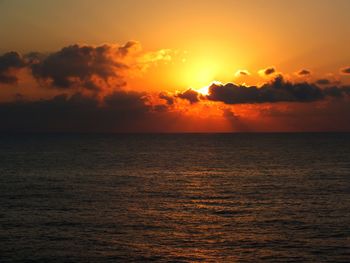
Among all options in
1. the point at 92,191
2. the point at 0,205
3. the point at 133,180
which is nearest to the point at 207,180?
the point at 133,180

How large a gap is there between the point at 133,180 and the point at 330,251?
200ft

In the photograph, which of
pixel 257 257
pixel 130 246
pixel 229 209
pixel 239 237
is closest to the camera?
pixel 257 257

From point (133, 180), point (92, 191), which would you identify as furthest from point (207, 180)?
point (92, 191)

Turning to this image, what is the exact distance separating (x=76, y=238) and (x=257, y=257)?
18.3 meters

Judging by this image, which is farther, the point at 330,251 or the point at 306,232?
the point at 306,232

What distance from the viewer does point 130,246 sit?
47.6 m

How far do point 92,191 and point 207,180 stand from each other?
27481 mm

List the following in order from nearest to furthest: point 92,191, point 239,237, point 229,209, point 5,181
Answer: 1. point 239,237
2. point 229,209
3. point 92,191
4. point 5,181

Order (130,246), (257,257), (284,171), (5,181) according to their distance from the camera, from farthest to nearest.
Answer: (284,171) < (5,181) < (130,246) < (257,257)

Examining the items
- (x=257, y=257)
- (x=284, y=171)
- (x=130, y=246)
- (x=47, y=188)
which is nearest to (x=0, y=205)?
(x=47, y=188)

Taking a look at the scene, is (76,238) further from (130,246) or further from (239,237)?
(239,237)

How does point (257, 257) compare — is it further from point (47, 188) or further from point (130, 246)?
point (47, 188)

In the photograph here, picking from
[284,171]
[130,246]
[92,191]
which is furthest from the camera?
[284,171]

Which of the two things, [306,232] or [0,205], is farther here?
[0,205]
